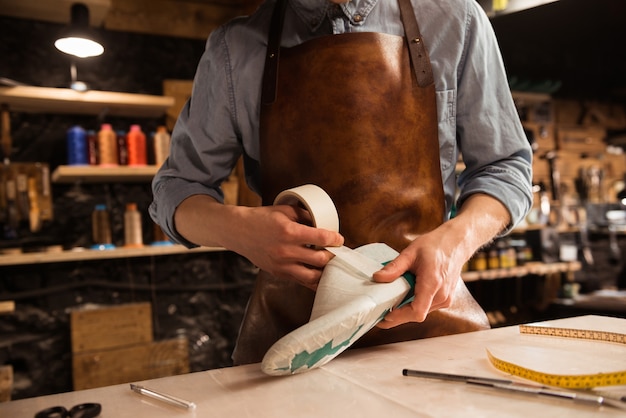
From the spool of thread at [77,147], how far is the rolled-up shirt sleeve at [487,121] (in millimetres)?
2546

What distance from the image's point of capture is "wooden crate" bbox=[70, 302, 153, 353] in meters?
3.21

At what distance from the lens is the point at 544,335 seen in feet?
3.26

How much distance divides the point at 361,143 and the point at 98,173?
237cm

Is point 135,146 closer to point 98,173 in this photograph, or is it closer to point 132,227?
point 98,173

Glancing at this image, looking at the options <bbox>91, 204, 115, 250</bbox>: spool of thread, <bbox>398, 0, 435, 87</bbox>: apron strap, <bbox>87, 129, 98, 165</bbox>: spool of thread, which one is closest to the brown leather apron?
<bbox>398, 0, 435, 87</bbox>: apron strap

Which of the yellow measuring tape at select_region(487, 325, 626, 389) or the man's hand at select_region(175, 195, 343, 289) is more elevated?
the man's hand at select_region(175, 195, 343, 289)

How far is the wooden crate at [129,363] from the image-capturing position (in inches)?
123

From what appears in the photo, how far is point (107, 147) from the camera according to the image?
10.3 feet

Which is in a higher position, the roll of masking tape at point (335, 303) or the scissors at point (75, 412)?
the roll of masking tape at point (335, 303)

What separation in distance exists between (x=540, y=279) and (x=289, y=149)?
452 cm

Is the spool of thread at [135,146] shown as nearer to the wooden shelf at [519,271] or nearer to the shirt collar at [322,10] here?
the shirt collar at [322,10]

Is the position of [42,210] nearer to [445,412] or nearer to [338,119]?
[338,119]

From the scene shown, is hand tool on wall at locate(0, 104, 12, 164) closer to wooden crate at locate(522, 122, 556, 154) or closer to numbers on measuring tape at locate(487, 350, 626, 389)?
numbers on measuring tape at locate(487, 350, 626, 389)

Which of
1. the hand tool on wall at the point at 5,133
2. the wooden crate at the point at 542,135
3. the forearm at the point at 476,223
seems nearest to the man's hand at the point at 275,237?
the forearm at the point at 476,223
